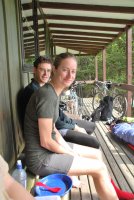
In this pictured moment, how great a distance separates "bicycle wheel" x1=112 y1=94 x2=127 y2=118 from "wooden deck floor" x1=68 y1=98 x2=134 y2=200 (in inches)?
65.4

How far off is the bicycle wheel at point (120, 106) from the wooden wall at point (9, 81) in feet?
13.1

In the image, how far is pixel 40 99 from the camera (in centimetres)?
188

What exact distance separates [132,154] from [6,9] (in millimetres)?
2530

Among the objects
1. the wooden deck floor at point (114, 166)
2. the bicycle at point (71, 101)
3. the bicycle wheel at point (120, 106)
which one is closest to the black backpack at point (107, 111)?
the bicycle wheel at point (120, 106)

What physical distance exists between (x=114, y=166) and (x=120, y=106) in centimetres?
358

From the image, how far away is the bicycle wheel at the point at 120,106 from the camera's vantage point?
6508 millimetres

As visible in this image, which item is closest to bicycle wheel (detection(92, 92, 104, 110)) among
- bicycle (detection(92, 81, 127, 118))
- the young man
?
bicycle (detection(92, 81, 127, 118))

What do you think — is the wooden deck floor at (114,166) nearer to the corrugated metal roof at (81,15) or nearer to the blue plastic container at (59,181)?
the blue plastic container at (59,181)

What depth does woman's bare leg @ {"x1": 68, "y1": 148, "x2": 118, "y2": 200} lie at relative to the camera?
1.90m

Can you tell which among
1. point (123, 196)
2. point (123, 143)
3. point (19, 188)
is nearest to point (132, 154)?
point (123, 143)

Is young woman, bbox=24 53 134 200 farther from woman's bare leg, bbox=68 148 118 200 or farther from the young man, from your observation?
the young man

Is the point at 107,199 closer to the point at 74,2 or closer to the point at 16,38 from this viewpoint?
the point at 16,38

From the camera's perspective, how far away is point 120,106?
6.72 metres

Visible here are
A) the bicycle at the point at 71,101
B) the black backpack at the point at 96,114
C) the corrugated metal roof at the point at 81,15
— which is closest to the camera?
the corrugated metal roof at the point at 81,15
